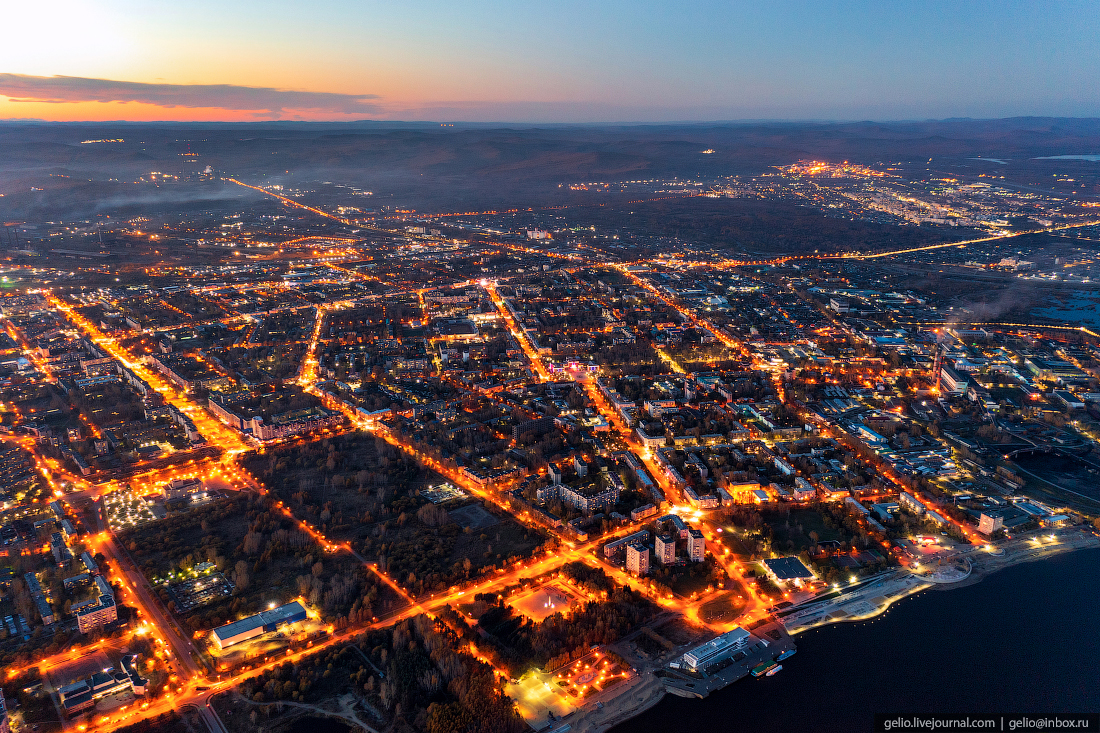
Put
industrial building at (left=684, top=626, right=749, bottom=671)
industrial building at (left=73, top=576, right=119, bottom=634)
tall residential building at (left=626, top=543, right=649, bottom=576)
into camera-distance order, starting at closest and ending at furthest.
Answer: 1. industrial building at (left=684, top=626, right=749, bottom=671)
2. industrial building at (left=73, top=576, right=119, bottom=634)
3. tall residential building at (left=626, top=543, right=649, bottom=576)

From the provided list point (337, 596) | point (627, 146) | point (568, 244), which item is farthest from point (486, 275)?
point (627, 146)

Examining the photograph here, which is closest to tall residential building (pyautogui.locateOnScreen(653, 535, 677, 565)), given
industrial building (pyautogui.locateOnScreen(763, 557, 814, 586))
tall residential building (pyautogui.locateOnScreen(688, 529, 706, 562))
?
tall residential building (pyautogui.locateOnScreen(688, 529, 706, 562))

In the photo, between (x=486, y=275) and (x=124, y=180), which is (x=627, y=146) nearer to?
(x=124, y=180)

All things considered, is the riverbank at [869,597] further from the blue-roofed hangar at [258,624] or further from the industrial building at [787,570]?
the blue-roofed hangar at [258,624]

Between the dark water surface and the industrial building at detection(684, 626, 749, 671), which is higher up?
the industrial building at detection(684, 626, 749, 671)

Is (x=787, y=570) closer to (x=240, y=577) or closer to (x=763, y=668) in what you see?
(x=763, y=668)

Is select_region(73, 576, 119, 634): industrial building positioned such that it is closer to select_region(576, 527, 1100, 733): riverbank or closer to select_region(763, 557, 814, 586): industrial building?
select_region(576, 527, 1100, 733): riverbank

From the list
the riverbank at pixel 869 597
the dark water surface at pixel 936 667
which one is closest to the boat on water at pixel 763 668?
the dark water surface at pixel 936 667
